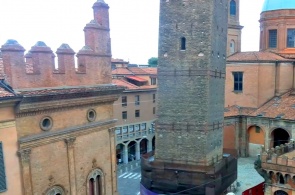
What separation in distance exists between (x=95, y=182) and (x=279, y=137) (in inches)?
937

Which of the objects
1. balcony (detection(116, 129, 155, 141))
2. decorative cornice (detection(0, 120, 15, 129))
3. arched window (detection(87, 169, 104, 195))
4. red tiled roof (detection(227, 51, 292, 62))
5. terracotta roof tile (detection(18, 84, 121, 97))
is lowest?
balcony (detection(116, 129, 155, 141))

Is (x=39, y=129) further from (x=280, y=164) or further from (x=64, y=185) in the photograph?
(x=280, y=164)

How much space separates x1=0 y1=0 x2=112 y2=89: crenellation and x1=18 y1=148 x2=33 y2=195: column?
2149 mm

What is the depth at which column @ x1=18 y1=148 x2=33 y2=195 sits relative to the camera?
33.0ft

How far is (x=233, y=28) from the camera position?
3722 centimetres

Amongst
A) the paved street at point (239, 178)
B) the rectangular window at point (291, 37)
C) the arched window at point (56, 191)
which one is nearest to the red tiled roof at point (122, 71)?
the paved street at point (239, 178)

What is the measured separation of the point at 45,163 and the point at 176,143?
1114cm

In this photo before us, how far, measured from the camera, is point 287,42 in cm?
3625

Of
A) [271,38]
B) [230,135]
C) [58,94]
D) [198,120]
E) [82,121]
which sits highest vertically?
[271,38]

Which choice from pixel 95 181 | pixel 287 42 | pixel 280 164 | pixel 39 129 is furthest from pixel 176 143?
pixel 287 42

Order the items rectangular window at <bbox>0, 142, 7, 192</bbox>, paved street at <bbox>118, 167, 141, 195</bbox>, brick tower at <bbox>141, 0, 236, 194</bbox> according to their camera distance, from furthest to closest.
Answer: paved street at <bbox>118, 167, 141, 195</bbox> < brick tower at <bbox>141, 0, 236, 194</bbox> < rectangular window at <bbox>0, 142, 7, 192</bbox>

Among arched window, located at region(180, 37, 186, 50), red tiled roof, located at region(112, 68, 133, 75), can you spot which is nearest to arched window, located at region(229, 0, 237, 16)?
red tiled roof, located at region(112, 68, 133, 75)

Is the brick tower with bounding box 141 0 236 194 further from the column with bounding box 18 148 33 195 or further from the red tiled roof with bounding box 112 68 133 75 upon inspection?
the red tiled roof with bounding box 112 68 133 75

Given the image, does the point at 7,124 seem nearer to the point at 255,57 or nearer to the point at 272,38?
the point at 255,57
